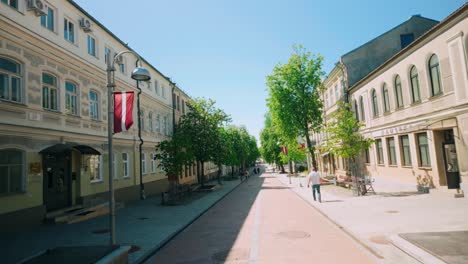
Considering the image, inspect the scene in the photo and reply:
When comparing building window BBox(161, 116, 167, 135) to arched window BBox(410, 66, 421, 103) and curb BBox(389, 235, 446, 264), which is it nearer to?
arched window BBox(410, 66, 421, 103)

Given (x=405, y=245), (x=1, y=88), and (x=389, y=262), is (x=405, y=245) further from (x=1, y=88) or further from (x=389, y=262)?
(x=1, y=88)

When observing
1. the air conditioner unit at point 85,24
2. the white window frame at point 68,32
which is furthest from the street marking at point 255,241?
the air conditioner unit at point 85,24

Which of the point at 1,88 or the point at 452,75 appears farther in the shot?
the point at 452,75

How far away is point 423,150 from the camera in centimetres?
1775

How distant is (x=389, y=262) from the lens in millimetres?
6617

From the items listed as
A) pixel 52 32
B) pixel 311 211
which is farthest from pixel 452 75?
pixel 52 32

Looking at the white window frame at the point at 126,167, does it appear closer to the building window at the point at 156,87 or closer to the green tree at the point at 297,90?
the building window at the point at 156,87

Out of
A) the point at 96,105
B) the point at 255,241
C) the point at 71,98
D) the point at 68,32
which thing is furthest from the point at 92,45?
the point at 255,241

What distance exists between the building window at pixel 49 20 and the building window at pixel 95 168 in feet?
23.4

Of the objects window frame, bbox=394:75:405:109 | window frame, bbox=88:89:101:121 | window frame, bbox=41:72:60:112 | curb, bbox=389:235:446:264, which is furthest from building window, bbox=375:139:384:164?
window frame, bbox=41:72:60:112

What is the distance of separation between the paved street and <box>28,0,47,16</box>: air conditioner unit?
11187 millimetres

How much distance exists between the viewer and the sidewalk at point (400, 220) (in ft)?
22.3

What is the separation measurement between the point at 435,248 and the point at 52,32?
54.6 ft

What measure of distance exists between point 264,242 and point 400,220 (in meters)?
5.14
